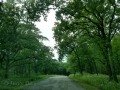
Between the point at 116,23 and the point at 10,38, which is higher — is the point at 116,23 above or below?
above

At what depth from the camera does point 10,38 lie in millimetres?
27047

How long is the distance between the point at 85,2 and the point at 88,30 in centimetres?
879

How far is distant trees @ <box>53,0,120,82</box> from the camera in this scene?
27078mm

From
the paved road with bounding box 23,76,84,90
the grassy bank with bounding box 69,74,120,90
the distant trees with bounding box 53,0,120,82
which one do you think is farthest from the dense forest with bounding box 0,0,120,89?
the paved road with bounding box 23,76,84,90

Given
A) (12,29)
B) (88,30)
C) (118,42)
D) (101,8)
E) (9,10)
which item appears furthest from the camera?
(118,42)

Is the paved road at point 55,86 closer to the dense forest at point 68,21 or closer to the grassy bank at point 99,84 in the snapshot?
the grassy bank at point 99,84

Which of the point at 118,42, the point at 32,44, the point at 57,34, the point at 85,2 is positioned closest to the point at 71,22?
the point at 57,34

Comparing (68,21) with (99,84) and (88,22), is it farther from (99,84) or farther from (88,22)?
(99,84)

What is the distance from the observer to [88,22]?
108 ft

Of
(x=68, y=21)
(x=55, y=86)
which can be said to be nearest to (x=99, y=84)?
(x=55, y=86)

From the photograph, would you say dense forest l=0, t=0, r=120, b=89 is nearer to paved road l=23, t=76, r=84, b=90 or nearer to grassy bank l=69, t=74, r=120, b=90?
grassy bank l=69, t=74, r=120, b=90

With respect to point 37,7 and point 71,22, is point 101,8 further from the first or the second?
point 37,7

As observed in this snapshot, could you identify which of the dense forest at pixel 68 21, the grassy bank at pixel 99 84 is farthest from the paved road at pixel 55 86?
the dense forest at pixel 68 21

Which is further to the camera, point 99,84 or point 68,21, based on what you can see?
point 68,21
